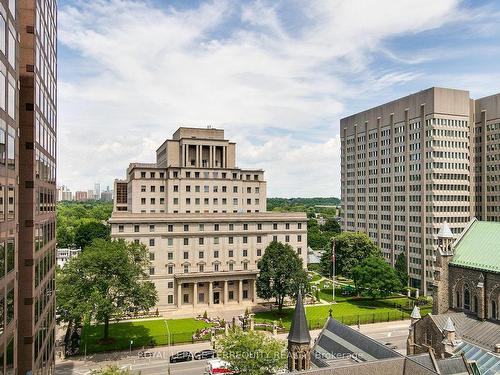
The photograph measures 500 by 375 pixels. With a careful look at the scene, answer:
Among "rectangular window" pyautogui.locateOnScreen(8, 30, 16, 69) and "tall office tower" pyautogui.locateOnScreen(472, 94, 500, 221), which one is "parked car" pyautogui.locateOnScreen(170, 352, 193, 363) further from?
"tall office tower" pyautogui.locateOnScreen(472, 94, 500, 221)

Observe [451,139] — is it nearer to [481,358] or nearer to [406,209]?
[406,209]

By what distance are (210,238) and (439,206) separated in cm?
5474

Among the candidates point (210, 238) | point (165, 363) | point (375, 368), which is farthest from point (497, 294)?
point (210, 238)

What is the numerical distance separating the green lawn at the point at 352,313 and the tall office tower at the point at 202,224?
11830 mm

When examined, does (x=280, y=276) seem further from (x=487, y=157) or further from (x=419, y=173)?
(x=487, y=157)

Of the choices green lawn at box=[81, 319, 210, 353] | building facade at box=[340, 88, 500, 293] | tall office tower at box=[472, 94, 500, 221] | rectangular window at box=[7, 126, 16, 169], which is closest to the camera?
rectangular window at box=[7, 126, 16, 169]

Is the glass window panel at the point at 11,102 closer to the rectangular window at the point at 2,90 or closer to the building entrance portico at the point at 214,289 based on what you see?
the rectangular window at the point at 2,90

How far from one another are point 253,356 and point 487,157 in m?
94.8

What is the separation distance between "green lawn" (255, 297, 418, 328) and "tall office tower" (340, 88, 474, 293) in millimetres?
21058

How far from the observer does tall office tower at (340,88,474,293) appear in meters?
98.4

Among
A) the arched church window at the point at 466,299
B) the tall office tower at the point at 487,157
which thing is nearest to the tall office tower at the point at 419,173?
the tall office tower at the point at 487,157

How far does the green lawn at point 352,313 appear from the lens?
72.3 metres

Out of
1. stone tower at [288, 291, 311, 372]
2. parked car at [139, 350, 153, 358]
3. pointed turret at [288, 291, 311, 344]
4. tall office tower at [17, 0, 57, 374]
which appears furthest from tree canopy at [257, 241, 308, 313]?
tall office tower at [17, 0, 57, 374]

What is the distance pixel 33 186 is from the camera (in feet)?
93.8
